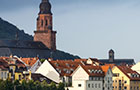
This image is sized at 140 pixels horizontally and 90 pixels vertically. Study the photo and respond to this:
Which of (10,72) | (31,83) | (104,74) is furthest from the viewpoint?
(104,74)

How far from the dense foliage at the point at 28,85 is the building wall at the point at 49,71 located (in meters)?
10.9

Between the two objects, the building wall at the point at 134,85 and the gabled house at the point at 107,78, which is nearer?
the gabled house at the point at 107,78

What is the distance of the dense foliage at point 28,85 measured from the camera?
148250 mm

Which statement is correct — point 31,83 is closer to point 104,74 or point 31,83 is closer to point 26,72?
point 26,72

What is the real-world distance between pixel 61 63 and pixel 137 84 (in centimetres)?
2702

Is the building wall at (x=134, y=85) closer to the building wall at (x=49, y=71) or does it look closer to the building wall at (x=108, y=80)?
the building wall at (x=108, y=80)

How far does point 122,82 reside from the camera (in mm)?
197125

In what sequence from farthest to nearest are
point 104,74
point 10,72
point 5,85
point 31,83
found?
point 104,74 < point 10,72 < point 31,83 < point 5,85

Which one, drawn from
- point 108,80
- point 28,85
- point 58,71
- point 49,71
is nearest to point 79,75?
point 58,71

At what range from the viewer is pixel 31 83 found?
15888 cm

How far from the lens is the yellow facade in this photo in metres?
196

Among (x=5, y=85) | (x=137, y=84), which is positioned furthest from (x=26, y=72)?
(x=137, y=84)

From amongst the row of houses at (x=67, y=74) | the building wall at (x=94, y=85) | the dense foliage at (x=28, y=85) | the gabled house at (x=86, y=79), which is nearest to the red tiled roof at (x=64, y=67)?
the row of houses at (x=67, y=74)

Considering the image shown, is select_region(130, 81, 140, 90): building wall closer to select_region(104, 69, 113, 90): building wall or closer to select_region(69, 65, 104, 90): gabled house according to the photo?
select_region(104, 69, 113, 90): building wall
